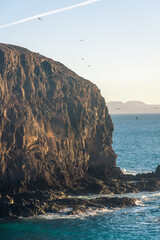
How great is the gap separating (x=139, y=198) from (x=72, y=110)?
58.5ft

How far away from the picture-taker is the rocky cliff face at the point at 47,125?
5544 cm

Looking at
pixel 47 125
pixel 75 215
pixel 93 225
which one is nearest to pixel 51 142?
pixel 47 125

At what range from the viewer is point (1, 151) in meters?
54.1

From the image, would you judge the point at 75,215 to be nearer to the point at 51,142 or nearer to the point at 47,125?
the point at 51,142

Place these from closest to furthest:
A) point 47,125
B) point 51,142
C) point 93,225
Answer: point 93,225 < point 51,142 < point 47,125

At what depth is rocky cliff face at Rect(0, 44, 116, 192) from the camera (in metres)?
55.4

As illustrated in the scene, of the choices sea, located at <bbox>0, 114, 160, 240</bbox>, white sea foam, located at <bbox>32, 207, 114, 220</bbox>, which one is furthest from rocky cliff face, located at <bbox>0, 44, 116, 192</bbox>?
sea, located at <bbox>0, 114, 160, 240</bbox>

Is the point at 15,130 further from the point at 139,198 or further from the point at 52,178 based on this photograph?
the point at 139,198

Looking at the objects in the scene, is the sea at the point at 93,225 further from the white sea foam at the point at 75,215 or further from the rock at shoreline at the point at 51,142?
the rock at shoreline at the point at 51,142

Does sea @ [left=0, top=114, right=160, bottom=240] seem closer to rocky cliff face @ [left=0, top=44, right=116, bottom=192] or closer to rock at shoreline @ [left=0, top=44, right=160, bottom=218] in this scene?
rock at shoreline @ [left=0, top=44, right=160, bottom=218]

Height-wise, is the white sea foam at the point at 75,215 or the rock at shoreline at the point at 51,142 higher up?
the rock at shoreline at the point at 51,142

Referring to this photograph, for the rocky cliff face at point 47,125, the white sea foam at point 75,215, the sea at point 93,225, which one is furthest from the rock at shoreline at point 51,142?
the sea at point 93,225

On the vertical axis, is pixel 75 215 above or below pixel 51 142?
below

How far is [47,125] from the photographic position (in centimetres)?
6147
